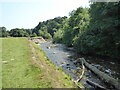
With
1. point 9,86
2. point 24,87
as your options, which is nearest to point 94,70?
point 24,87

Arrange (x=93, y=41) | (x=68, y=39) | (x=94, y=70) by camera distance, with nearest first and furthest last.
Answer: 1. (x=94, y=70)
2. (x=93, y=41)
3. (x=68, y=39)

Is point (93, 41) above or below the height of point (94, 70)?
above

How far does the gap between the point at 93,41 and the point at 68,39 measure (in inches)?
566

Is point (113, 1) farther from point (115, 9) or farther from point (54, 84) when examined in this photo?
point (54, 84)

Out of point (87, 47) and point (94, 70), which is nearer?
point (94, 70)

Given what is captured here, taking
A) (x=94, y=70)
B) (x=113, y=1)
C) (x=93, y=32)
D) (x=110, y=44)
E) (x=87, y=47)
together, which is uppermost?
(x=113, y=1)

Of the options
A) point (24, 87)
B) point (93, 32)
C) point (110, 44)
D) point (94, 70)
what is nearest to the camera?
point (24, 87)

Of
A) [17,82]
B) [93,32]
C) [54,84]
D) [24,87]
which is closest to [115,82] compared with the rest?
[54,84]

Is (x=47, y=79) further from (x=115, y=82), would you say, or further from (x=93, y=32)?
(x=93, y=32)

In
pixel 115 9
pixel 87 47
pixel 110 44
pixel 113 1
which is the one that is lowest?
pixel 87 47

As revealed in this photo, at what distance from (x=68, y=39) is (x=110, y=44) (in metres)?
15.8

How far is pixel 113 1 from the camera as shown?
838 centimetres

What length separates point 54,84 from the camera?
4840 millimetres

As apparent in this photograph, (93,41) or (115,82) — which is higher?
(93,41)
